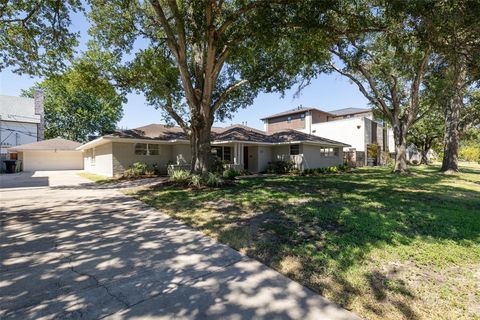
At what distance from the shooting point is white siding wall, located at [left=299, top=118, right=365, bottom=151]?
2788 cm

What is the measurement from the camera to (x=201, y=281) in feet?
10.5

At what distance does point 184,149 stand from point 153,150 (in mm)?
2246

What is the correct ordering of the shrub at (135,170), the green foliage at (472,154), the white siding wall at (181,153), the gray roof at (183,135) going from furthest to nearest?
the green foliage at (472,154) < the white siding wall at (181,153) < the gray roof at (183,135) < the shrub at (135,170)

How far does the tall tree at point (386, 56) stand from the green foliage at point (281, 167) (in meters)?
7.88

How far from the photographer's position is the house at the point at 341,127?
91.9 feet

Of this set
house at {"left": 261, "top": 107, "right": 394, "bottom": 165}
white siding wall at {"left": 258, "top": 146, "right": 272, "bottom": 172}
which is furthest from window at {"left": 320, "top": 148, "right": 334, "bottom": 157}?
white siding wall at {"left": 258, "top": 146, "right": 272, "bottom": 172}

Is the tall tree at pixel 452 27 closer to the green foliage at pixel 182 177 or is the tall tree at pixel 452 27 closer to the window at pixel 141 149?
the green foliage at pixel 182 177

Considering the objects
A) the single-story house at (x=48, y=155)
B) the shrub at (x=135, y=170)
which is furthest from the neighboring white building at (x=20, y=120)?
the shrub at (x=135, y=170)

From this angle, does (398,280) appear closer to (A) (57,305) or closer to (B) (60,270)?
(A) (57,305)

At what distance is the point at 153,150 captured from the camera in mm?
18062

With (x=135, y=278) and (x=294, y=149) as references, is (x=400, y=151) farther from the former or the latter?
(x=135, y=278)

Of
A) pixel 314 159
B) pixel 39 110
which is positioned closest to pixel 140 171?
pixel 314 159

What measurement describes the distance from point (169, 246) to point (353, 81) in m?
20.4

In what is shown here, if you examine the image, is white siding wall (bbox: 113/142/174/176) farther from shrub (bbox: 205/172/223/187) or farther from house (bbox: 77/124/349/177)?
shrub (bbox: 205/172/223/187)
